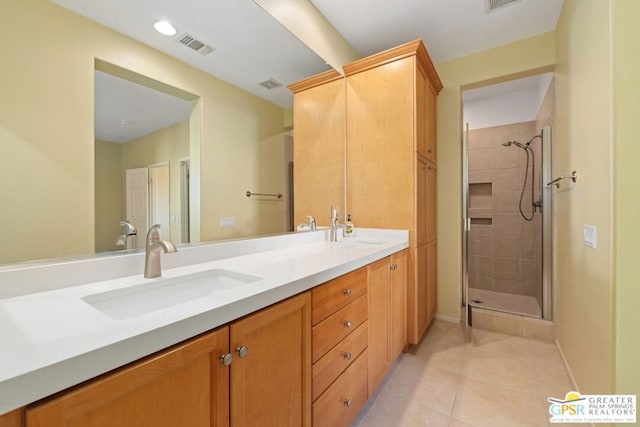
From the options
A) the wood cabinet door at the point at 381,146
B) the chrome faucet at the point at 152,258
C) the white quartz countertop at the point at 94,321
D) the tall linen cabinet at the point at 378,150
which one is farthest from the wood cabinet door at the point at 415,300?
the chrome faucet at the point at 152,258

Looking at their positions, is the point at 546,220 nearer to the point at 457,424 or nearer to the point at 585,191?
the point at 585,191

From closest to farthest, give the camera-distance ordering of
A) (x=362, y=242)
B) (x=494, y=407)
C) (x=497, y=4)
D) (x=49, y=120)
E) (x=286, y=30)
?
(x=49, y=120)
(x=494, y=407)
(x=286, y=30)
(x=497, y=4)
(x=362, y=242)

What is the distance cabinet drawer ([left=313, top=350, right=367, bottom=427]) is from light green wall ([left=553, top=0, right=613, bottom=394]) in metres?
1.04

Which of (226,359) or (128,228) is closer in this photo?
(226,359)

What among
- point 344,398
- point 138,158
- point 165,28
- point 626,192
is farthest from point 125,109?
point 626,192

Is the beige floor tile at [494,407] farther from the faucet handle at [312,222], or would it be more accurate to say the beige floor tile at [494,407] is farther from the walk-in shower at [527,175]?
the walk-in shower at [527,175]

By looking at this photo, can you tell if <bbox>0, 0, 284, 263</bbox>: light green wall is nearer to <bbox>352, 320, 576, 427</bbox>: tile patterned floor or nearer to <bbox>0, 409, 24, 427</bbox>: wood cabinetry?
<bbox>0, 409, 24, 427</bbox>: wood cabinetry

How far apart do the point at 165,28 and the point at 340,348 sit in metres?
1.55

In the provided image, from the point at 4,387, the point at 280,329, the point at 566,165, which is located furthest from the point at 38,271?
the point at 566,165

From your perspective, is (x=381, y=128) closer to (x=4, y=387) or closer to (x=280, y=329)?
(x=280, y=329)

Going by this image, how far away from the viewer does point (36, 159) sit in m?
0.79

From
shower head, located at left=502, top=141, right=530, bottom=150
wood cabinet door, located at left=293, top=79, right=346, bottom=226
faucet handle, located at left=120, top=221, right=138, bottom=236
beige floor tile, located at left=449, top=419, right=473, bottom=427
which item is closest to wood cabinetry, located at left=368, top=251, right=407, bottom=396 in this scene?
beige floor tile, located at left=449, top=419, right=473, bottom=427

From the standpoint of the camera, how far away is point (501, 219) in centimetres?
336

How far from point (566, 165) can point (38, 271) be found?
2769 millimetres
